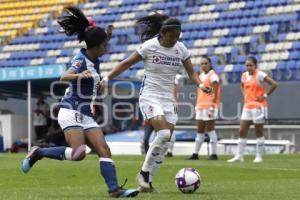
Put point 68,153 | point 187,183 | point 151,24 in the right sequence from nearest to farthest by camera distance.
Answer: point 68,153
point 187,183
point 151,24

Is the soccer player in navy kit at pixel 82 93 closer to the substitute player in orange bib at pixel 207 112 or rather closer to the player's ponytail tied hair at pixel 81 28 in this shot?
the player's ponytail tied hair at pixel 81 28

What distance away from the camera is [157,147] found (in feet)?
29.0

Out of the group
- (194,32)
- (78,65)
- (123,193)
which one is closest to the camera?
(123,193)

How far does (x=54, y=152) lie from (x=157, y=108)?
4.25 feet

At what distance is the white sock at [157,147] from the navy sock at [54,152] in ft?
3.52

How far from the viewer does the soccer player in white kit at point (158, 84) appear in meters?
8.72

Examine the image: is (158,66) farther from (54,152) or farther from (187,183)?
(54,152)

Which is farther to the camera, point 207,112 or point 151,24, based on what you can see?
point 207,112

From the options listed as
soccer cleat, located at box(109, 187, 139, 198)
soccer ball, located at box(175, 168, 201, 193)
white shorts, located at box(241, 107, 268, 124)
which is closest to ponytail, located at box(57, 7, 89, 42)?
soccer cleat, located at box(109, 187, 139, 198)

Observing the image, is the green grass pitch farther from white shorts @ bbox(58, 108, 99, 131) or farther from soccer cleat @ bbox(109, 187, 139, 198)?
white shorts @ bbox(58, 108, 99, 131)

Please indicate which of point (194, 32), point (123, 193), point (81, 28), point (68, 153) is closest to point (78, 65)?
point (81, 28)

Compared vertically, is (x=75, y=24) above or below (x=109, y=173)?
above

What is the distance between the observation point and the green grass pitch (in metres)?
8.07

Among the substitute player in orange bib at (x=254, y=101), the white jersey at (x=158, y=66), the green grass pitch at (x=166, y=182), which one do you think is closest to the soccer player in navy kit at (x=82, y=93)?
the green grass pitch at (x=166, y=182)
